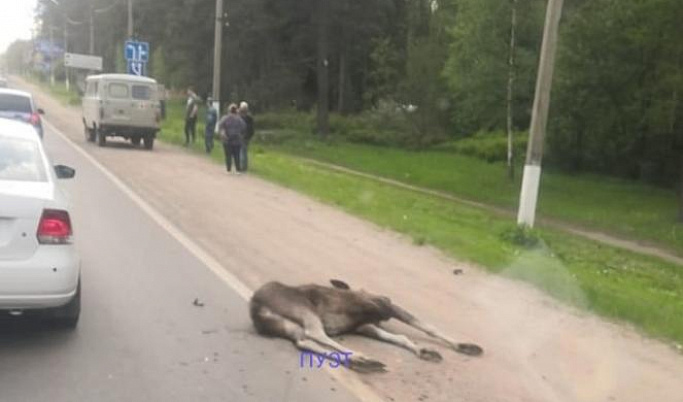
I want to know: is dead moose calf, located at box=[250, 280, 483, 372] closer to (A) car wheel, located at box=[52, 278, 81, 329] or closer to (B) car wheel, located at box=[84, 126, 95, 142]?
(A) car wheel, located at box=[52, 278, 81, 329]

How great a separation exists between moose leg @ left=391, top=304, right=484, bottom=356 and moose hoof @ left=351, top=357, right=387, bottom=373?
0.87 metres

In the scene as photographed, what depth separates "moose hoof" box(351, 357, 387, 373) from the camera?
20.8 feet

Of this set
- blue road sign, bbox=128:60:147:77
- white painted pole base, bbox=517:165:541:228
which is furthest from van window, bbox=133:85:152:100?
white painted pole base, bbox=517:165:541:228

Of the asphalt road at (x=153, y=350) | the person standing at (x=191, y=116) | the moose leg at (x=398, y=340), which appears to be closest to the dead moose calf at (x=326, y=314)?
the moose leg at (x=398, y=340)

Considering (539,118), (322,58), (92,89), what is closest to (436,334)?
(539,118)

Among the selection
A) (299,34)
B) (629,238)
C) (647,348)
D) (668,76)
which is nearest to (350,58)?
(299,34)

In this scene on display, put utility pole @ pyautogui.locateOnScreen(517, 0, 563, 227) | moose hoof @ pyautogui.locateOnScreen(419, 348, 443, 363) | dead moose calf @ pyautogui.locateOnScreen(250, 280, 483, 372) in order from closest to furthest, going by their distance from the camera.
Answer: moose hoof @ pyautogui.locateOnScreen(419, 348, 443, 363) → dead moose calf @ pyautogui.locateOnScreen(250, 280, 483, 372) → utility pole @ pyautogui.locateOnScreen(517, 0, 563, 227)

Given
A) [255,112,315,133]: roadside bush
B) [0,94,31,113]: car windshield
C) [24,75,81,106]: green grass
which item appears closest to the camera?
[0,94,31,113]: car windshield

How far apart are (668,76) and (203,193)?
1277 cm

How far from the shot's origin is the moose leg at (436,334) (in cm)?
698

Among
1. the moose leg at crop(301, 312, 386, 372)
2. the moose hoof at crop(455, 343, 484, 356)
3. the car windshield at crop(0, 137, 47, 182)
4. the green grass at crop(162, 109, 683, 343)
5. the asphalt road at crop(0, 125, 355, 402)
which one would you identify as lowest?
the green grass at crop(162, 109, 683, 343)

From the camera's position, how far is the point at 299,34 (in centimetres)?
5053

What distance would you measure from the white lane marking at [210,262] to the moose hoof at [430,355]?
2.33 feet

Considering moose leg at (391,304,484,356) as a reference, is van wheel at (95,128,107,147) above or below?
below
